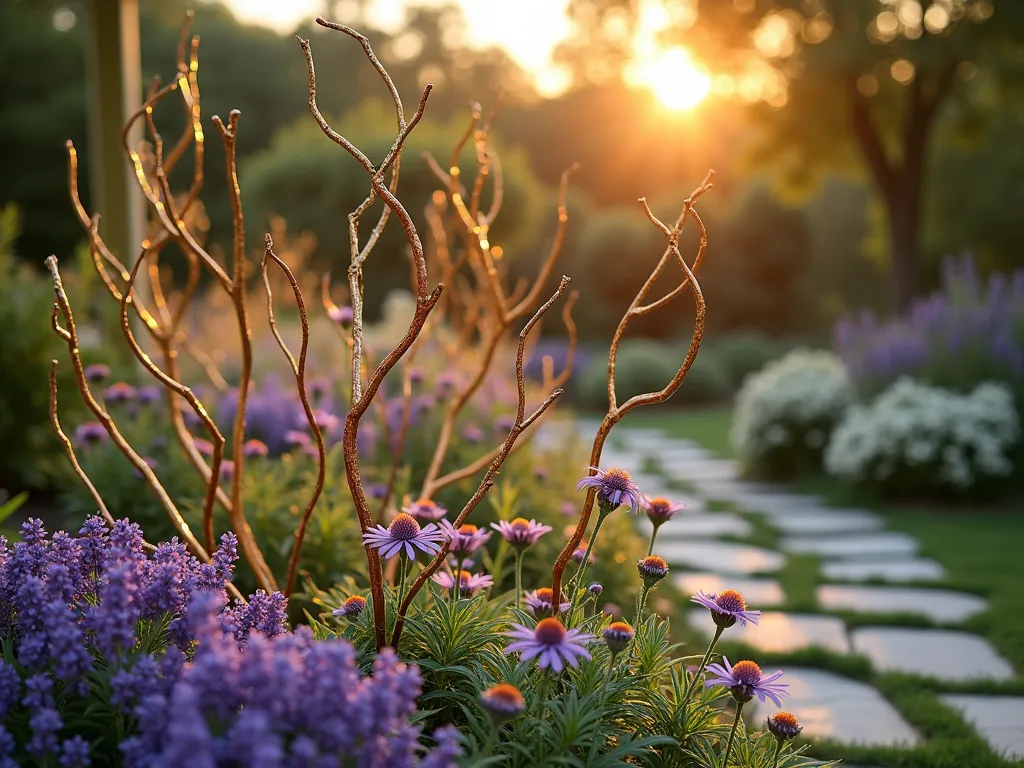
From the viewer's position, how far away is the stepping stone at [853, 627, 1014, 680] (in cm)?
282

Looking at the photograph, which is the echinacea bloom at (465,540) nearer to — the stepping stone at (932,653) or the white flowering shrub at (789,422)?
the stepping stone at (932,653)

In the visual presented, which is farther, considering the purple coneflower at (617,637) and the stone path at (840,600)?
the stone path at (840,600)

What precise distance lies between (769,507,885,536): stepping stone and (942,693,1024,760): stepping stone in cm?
236

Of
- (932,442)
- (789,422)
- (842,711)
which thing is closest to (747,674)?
(842,711)

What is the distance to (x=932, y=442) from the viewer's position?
217 inches

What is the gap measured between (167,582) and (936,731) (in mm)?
2032

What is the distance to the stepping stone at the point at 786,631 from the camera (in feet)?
10.0

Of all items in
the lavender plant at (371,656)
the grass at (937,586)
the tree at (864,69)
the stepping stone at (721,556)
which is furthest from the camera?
the tree at (864,69)

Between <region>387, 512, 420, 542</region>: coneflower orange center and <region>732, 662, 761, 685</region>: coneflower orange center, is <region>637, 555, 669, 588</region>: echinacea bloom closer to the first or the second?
<region>732, 662, 761, 685</region>: coneflower orange center

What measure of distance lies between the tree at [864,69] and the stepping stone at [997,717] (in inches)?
392

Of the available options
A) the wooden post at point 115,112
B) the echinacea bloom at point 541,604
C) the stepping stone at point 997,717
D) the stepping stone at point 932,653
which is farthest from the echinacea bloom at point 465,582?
the wooden post at point 115,112

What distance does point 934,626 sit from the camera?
3285mm

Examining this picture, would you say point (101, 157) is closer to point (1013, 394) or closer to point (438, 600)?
point (438, 600)

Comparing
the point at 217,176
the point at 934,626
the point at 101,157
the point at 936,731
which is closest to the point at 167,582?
the point at 936,731
